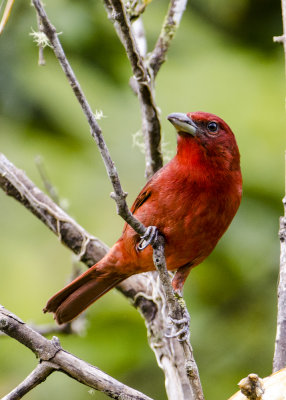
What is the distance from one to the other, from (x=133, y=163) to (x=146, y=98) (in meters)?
0.88

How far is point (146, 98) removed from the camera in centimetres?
287

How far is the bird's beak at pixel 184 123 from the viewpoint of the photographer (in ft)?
9.06

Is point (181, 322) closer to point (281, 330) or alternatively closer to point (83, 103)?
point (281, 330)

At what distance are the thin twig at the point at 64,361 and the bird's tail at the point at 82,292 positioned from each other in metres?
0.98

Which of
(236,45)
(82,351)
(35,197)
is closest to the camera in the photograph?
(35,197)

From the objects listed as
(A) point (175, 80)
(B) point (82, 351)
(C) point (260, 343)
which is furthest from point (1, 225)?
(C) point (260, 343)

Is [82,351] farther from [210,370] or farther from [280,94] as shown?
[280,94]

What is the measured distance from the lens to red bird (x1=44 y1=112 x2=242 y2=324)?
2809 mm

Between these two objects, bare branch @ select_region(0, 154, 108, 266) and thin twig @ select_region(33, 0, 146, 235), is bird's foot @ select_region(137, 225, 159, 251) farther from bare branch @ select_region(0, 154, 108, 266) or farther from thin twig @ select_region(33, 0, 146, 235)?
thin twig @ select_region(33, 0, 146, 235)

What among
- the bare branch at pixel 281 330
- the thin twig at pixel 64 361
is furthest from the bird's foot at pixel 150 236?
the thin twig at pixel 64 361

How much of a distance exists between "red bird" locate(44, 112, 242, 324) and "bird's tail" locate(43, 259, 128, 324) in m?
0.22

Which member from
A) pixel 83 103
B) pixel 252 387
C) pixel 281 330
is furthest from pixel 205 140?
pixel 252 387

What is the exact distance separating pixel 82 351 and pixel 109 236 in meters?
0.60

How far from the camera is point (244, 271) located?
3559 millimetres
